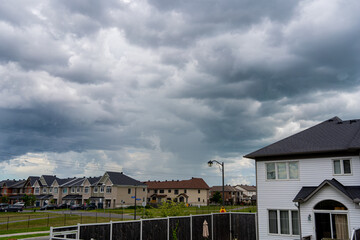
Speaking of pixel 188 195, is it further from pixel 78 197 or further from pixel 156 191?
pixel 78 197

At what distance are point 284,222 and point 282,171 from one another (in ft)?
11.4

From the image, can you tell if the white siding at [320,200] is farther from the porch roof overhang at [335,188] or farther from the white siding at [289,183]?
the white siding at [289,183]

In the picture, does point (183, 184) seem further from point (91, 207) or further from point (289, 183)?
point (289, 183)

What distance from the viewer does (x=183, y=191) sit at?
3649 inches

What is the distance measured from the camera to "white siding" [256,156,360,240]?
20547 millimetres

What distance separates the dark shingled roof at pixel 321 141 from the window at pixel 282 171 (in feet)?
2.76

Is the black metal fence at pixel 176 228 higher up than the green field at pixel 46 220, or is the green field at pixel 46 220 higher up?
the black metal fence at pixel 176 228

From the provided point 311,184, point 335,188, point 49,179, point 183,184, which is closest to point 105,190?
point 183,184

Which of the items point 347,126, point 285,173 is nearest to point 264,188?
point 285,173

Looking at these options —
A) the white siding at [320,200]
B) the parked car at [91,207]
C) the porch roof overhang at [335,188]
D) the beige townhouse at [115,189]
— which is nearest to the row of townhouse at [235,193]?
the beige townhouse at [115,189]

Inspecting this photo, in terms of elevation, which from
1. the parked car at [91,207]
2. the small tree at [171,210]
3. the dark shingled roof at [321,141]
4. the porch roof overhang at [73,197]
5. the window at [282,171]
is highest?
the dark shingled roof at [321,141]

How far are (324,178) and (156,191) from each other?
82.3m

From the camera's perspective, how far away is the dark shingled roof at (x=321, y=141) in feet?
68.7

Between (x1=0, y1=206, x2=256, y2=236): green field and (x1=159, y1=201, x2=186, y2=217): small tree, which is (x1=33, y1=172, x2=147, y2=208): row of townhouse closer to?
(x1=0, y1=206, x2=256, y2=236): green field
